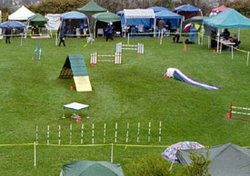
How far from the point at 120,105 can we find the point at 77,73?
3520 mm

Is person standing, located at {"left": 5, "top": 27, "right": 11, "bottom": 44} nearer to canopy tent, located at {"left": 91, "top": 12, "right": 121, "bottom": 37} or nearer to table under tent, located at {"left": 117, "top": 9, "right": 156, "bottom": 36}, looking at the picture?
canopy tent, located at {"left": 91, "top": 12, "right": 121, "bottom": 37}

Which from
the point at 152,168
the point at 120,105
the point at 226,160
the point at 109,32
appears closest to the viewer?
the point at 152,168

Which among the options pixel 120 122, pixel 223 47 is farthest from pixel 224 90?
pixel 223 47

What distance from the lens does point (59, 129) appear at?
16281mm

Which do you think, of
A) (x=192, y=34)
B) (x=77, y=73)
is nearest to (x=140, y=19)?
(x=192, y=34)

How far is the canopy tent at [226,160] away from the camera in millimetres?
11430

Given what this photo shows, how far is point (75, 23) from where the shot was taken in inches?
1545

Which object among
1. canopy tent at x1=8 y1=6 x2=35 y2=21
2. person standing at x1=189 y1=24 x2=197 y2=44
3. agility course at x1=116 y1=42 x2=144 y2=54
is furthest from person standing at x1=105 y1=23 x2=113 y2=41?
canopy tent at x1=8 y1=6 x2=35 y2=21

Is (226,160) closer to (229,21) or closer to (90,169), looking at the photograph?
(90,169)

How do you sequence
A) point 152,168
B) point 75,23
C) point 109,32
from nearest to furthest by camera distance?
point 152,168, point 109,32, point 75,23

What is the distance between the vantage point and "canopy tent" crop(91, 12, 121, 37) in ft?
121

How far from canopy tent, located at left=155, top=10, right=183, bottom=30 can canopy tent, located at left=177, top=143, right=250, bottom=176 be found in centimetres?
2690

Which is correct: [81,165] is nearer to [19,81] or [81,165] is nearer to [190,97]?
[190,97]

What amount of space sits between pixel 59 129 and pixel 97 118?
77.2 inches
